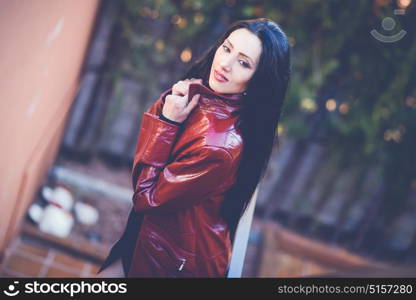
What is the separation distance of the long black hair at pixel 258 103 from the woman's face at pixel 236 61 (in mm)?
27

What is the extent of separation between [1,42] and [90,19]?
2.23m

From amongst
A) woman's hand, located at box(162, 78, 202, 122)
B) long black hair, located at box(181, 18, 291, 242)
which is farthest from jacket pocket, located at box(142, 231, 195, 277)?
woman's hand, located at box(162, 78, 202, 122)

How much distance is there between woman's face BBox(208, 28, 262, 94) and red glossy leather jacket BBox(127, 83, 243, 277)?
0.17 feet

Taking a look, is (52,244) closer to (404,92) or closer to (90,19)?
(90,19)

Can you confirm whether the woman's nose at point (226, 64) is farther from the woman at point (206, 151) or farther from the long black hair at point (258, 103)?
the long black hair at point (258, 103)

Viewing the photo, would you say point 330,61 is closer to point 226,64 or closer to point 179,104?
point 226,64

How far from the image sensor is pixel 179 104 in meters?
1.66

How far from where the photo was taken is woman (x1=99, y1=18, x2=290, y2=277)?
1.66 m

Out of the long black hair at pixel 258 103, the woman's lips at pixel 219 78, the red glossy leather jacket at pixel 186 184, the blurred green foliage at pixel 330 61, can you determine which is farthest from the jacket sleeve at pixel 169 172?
the blurred green foliage at pixel 330 61

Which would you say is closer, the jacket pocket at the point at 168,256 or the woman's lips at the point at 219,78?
the woman's lips at the point at 219,78

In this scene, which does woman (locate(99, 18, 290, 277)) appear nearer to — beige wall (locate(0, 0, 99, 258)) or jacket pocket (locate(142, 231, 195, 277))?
jacket pocket (locate(142, 231, 195, 277))

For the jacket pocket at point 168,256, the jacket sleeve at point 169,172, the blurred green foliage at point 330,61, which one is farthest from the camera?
the blurred green foliage at point 330,61

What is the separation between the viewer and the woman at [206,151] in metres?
1.66

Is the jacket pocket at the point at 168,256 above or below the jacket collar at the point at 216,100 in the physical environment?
below
